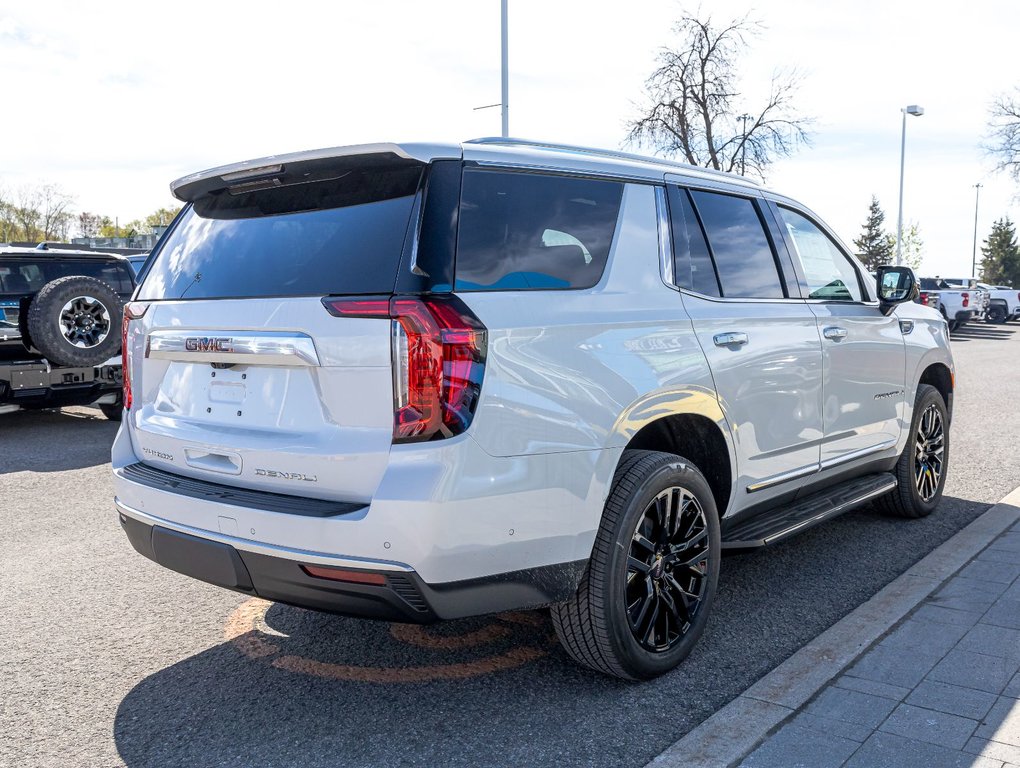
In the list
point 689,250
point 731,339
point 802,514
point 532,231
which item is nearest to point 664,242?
point 689,250

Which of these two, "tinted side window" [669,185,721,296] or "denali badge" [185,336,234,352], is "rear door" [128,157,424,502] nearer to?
"denali badge" [185,336,234,352]

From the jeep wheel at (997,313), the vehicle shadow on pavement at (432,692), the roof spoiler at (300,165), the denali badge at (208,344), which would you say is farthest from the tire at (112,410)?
the jeep wheel at (997,313)

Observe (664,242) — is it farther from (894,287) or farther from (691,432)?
(894,287)

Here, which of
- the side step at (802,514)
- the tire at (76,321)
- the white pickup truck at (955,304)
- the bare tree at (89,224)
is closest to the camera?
the side step at (802,514)

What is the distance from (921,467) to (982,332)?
29.7 meters

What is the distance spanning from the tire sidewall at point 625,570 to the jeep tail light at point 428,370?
79 cm

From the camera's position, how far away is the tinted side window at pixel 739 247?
4113 millimetres

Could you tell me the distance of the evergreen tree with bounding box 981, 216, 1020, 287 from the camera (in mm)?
91438

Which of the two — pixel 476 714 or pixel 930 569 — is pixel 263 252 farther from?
A: pixel 930 569

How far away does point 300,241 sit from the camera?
317cm

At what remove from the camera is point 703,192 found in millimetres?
4176

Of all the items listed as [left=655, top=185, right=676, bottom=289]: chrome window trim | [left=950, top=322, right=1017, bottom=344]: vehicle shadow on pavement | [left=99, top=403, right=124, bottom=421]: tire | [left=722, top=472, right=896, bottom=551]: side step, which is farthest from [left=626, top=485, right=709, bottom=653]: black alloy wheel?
[left=950, top=322, right=1017, bottom=344]: vehicle shadow on pavement

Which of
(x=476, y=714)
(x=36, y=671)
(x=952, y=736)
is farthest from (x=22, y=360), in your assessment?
(x=952, y=736)

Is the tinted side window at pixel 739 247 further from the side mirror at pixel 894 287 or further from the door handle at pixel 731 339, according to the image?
the side mirror at pixel 894 287
